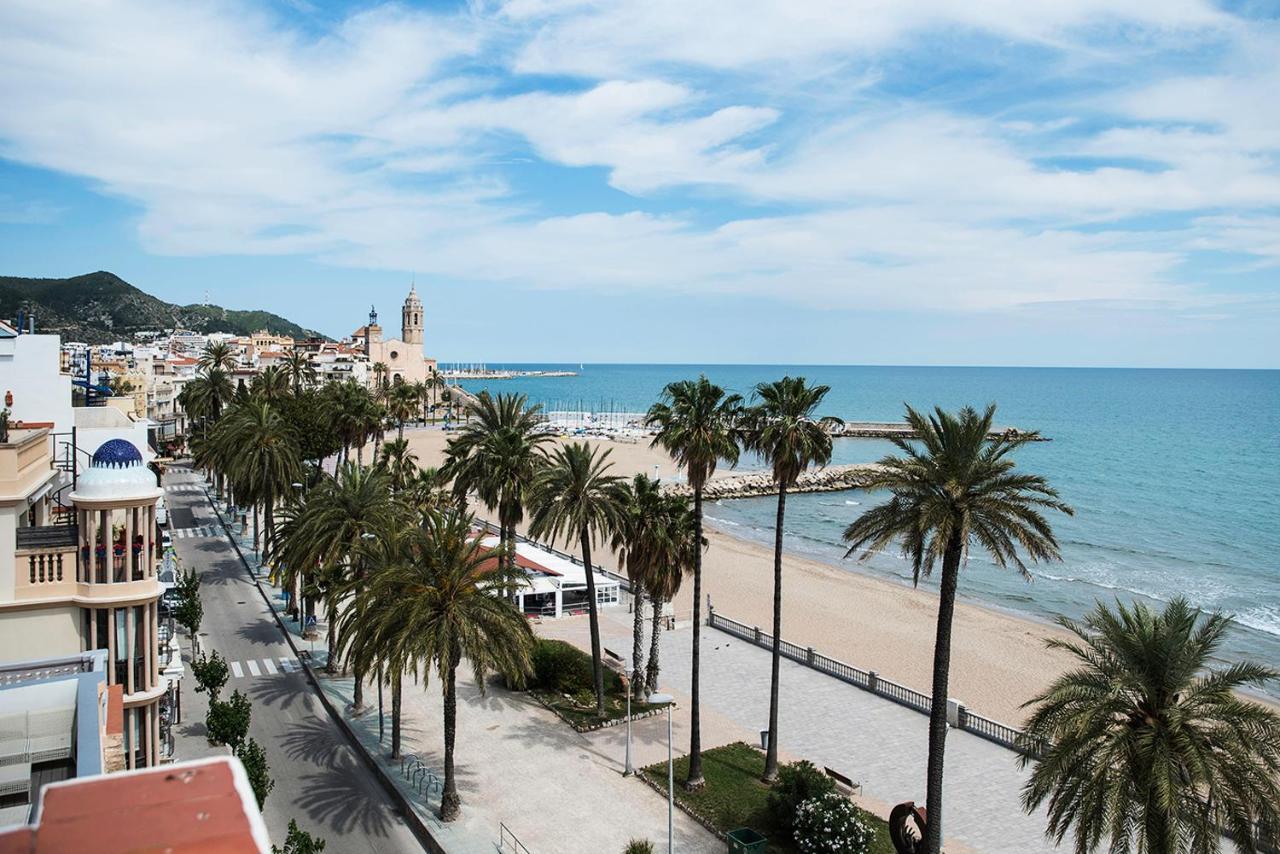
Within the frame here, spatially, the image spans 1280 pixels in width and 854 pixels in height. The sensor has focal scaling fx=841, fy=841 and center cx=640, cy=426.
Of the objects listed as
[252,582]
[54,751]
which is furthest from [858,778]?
[252,582]

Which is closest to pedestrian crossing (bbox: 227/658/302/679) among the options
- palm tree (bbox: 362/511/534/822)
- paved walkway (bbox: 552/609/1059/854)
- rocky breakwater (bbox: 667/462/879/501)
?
paved walkway (bbox: 552/609/1059/854)

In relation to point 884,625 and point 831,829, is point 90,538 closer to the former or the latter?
point 831,829

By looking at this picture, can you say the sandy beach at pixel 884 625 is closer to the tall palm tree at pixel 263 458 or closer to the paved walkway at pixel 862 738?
the paved walkway at pixel 862 738

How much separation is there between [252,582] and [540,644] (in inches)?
887

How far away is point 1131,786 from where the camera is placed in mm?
14375

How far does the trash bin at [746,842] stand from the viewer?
20.5m

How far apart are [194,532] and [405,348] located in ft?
397

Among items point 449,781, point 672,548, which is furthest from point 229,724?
point 672,548

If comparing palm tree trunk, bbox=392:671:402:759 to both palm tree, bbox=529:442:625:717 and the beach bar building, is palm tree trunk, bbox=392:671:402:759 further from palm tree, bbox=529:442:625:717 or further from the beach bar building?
the beach bar building

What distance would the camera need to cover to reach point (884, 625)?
4609 cm

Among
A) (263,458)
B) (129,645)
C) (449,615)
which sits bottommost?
(449,615)

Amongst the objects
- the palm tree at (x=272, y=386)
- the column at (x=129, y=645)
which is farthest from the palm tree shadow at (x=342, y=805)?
the palm tree at (x=272, y=386)

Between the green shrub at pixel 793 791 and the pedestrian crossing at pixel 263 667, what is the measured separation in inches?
817

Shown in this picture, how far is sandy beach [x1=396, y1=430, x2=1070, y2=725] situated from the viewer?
37406mm
